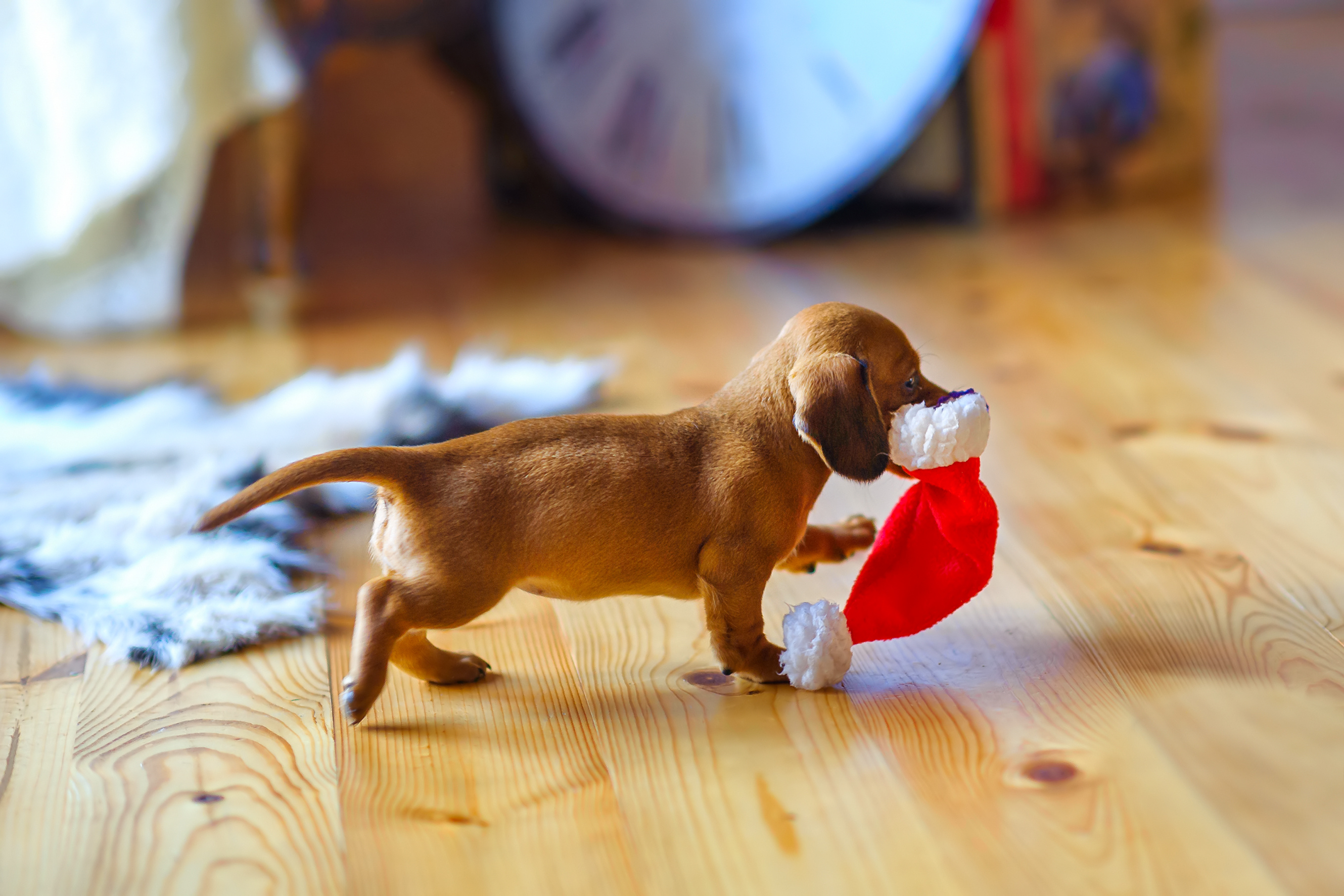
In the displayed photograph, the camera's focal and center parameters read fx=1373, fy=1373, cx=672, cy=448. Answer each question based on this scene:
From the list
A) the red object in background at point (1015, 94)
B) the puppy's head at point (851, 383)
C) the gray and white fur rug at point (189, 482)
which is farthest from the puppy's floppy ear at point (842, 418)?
the red object in background at point (1015, 94)

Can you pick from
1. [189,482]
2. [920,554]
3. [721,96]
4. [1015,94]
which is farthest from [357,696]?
[1015,94]

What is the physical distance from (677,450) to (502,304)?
1.05 m

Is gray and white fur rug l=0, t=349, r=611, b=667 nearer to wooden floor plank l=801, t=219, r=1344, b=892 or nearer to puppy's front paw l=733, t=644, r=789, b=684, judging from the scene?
puppy's front paw l=733, t=644, r=789, b=684

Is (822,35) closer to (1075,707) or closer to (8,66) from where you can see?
(8,66)

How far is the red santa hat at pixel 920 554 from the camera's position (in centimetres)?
77

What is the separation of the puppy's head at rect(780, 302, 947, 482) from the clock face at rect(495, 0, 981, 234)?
108 cm

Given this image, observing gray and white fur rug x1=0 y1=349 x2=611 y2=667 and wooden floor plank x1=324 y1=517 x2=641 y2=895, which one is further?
gray and white fur rug x1=0 y1=349 x2=611 y2=667

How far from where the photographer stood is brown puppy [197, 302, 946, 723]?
752 millimetres

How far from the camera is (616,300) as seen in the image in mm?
1788

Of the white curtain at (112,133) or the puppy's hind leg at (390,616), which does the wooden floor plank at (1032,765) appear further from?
the white curtain at (112,133)

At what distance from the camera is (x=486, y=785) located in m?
0.73

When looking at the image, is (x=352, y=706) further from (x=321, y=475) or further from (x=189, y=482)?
(x=189, y=482)

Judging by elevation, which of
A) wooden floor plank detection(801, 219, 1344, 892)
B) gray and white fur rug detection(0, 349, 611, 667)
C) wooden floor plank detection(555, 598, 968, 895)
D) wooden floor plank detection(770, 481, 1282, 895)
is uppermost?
gray and white fur rug detection(0, 349, 611, 667)

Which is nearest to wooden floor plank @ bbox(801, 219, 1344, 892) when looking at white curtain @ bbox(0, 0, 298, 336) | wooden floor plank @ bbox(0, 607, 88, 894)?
wooden floor plank @ bbox(0, 607, 88, 894)
